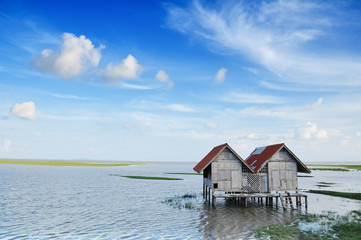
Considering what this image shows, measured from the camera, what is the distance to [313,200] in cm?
3556

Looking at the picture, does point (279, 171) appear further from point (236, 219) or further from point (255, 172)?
point (236, 219)

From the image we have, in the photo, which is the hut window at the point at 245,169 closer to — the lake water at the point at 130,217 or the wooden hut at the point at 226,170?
the wooden hut at the point at 226,170

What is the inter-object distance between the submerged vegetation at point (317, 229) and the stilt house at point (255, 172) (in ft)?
17.8

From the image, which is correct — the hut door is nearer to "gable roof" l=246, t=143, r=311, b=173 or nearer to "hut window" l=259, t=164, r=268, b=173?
"hut window" l=259, t=164, r=268, b=173

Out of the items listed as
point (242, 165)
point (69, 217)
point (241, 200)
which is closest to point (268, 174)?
point (242, 165)

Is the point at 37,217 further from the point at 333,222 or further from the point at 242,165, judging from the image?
the point at 333,222

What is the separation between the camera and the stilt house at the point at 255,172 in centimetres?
3008

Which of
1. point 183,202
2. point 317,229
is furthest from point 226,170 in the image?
point 317,229

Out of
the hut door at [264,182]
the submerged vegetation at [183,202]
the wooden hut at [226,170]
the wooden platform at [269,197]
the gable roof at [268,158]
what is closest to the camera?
the wooden platform at [269,197]

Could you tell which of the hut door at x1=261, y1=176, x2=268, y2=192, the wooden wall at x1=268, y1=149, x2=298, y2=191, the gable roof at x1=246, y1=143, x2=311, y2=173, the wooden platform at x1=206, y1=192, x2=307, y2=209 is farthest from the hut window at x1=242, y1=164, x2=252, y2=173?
the wooden platform at x1=206, y1=192, x2=307, y2=209

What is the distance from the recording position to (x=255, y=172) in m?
30.4

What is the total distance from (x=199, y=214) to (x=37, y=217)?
47.4 ft

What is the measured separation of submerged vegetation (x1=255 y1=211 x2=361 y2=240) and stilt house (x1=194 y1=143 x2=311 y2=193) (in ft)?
17.8

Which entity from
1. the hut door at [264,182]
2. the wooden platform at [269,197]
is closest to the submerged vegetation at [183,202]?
the wooden platform at [269,197]
